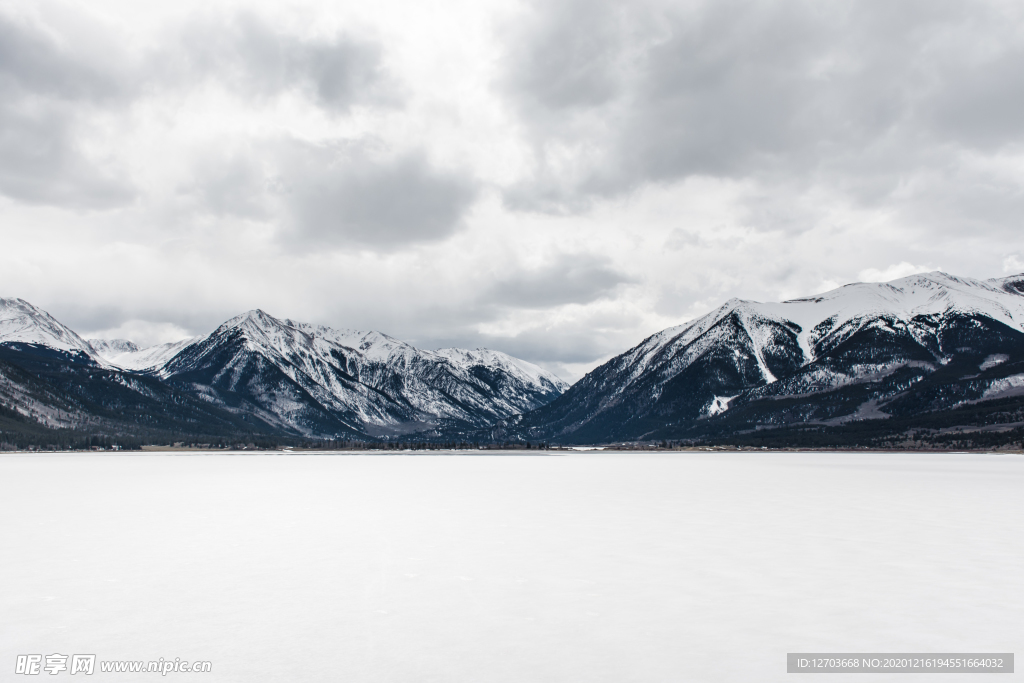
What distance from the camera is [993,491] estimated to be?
7519 centimetres

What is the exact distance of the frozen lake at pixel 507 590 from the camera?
61.7ft

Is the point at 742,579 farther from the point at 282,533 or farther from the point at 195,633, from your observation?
the point at 282,533

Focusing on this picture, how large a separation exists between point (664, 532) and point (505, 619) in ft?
70.3

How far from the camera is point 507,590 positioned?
1055 inches

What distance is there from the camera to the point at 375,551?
116ft

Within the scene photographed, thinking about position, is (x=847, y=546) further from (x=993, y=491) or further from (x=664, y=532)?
(x=993, y=491)

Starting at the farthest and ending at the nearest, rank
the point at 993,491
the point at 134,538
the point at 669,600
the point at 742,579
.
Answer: the point at 993,491 → the point at 134,538 → the point at 742,579 → the point at 669,600

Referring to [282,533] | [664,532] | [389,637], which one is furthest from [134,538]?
[664,532]

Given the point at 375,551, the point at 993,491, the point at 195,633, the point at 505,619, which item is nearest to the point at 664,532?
the point at 375,551

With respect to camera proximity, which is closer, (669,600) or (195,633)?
(195,633)

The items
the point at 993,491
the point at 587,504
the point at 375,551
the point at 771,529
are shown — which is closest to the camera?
the point at 375,551

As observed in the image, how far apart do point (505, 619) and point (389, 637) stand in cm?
395

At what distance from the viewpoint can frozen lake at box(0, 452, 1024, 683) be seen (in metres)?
18.8

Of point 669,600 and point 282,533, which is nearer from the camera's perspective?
point 669,600
